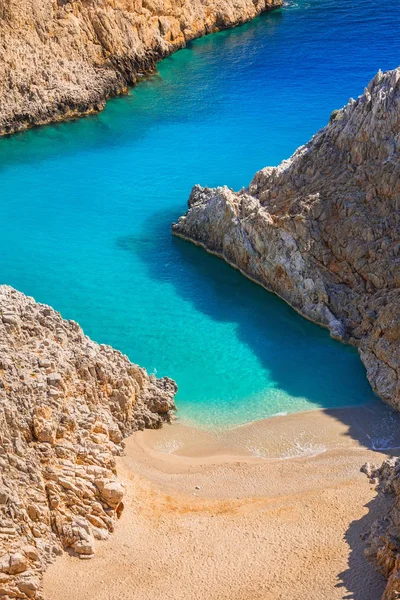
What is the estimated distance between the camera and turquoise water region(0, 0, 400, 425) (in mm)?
31062

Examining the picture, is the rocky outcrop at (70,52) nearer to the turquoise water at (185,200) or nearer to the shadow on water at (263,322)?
the turquoise water at (185,200)

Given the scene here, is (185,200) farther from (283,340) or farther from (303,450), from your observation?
(303,450)

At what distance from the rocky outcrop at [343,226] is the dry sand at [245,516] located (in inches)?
167

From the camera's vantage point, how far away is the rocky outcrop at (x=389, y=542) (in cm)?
1979

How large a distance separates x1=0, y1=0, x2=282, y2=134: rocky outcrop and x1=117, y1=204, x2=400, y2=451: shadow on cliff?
15844 mm

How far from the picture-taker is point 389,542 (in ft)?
A: 69.1

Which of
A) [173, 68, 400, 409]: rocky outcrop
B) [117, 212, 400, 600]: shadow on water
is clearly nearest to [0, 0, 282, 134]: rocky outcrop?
[117, 212, 400, 600]: shadow on water

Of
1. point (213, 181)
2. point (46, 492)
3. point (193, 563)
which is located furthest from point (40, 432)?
point (213, 181)

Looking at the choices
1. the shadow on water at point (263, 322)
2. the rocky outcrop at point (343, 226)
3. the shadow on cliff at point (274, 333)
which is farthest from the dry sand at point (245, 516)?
the rocky outcrop at point (343, 226)

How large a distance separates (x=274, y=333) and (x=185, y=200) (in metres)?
12.1

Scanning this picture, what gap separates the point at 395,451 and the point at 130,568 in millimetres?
9178

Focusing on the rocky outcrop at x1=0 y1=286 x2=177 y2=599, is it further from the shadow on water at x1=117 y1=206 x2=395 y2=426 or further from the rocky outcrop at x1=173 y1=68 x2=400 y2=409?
the rocky outcrop at x1=173 y1=68 x2=400 y2=409

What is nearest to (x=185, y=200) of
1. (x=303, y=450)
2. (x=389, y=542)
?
(x=303, y=450)

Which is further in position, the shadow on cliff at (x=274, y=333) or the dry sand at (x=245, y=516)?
the shadow on cliff at (x=274, y=333)
